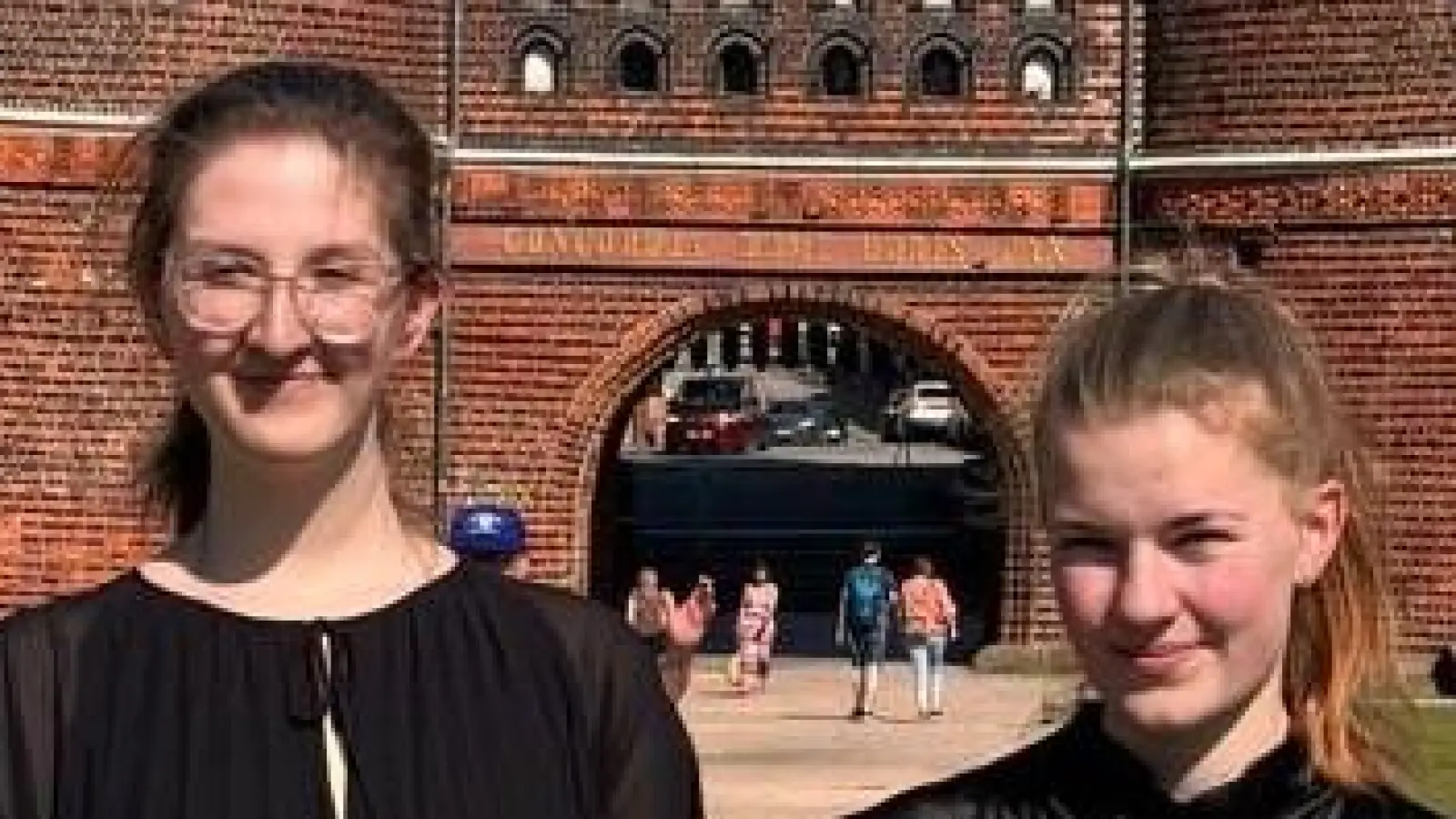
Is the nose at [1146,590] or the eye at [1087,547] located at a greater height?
the eye at [1087,547]

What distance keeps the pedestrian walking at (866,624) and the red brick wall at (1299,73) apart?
3.27 meters

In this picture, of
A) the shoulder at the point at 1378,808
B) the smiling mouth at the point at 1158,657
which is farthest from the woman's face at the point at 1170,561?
the shoulder at the point at 1378,808

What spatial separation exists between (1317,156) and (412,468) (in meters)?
15.8

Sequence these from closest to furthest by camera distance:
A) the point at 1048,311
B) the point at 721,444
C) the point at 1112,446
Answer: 1. the point at 1112,446
2. the point at 1048,311
3. the point at 721,444

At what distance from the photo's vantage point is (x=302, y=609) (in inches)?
114

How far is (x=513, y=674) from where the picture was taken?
9.59ft

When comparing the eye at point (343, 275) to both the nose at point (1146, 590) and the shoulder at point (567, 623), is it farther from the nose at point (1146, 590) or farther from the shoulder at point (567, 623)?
the nose at point (1146, 590)

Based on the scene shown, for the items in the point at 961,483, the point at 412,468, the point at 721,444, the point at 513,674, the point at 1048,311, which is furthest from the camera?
the point at 721,444

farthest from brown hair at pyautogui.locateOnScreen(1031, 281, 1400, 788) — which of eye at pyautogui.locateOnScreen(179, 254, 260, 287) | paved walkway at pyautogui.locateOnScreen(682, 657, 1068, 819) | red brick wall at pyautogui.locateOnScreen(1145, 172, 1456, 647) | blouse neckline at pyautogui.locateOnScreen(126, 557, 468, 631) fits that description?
red brick wall at pyautogui.locateOnScreen(1145, 172, 1456, 647)

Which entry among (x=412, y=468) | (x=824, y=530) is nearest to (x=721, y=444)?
(x=824, y=530)

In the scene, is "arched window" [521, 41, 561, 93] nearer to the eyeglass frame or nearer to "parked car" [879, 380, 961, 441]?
the eyeglass frame

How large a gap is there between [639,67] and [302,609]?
16.9 m

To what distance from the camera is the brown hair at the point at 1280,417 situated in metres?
2.75

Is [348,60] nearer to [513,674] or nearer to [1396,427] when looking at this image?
[1396,427]
